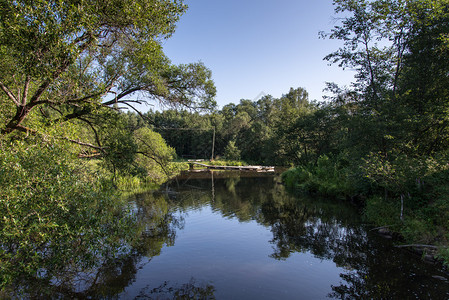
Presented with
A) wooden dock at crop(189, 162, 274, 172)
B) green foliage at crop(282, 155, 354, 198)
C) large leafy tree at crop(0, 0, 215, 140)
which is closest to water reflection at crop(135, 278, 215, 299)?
large leafy tree at crop(0, 0, 215, 140)

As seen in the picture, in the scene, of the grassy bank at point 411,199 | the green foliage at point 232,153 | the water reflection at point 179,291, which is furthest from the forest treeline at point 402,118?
the green foliage at point 232,153

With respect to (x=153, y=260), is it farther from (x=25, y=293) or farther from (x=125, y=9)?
(x=125, y=9)

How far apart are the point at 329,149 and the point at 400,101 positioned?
2022 centimetres

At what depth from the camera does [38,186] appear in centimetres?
580

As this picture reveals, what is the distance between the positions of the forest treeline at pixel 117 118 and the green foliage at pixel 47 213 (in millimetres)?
35

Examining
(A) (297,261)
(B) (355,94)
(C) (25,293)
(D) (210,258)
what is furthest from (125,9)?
(B) (355,94)

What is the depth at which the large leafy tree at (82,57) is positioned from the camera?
6055 mm

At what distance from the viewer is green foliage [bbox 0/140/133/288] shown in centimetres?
531

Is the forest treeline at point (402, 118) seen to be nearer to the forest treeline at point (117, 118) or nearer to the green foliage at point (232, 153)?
the forest treeline at point (117, 118)

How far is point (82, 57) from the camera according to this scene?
327 inches

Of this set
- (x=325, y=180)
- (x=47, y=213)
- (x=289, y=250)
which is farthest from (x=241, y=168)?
(x=47, y=213)

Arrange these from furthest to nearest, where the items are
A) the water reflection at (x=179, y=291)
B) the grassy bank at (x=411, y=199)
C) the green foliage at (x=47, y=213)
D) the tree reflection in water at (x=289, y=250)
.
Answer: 1. the grassy bank at (x=411, y=199)
2. the tree reflection in water at (x=289, y=250)
3. the water reflection at (x=179, y=291)
4. the green foliage at (x=47, y=213)

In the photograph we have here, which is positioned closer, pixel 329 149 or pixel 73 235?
pixel 73 235

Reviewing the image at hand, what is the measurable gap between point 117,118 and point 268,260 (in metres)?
8.14
